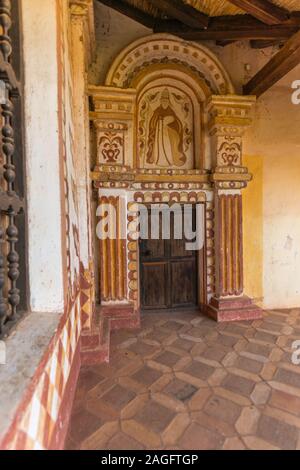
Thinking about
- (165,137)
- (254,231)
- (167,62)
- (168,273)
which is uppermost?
(167,62)

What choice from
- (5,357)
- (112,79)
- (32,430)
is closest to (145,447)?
(32,430)

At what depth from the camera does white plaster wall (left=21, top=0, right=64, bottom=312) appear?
153cm

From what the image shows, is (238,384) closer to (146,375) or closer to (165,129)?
(146,375)

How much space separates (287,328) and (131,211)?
257cm

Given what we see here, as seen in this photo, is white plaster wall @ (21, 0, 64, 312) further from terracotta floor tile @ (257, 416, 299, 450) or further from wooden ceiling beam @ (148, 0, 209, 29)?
wooden ceiling beam @ (148, 0, 209, 29)

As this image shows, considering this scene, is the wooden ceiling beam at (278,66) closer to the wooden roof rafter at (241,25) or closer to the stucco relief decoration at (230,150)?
the wooden roof rafter at (241,25)

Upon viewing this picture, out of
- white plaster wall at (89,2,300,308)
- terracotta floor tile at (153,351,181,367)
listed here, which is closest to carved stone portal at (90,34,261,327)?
white plaster wall at (89,2,300,308)

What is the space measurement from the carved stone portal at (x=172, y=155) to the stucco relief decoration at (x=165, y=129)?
0.01 m

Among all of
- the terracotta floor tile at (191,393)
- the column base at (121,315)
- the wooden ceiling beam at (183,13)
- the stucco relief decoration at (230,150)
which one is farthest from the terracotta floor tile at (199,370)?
the wooden ceiling beam at (183,13)

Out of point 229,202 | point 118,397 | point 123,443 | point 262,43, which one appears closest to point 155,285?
point 229,202

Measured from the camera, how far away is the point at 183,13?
122 inches

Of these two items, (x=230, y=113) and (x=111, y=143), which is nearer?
(x=111, y=143)

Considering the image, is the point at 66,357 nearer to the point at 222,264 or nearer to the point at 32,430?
the point at 32,430

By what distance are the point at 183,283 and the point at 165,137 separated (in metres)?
2.24
